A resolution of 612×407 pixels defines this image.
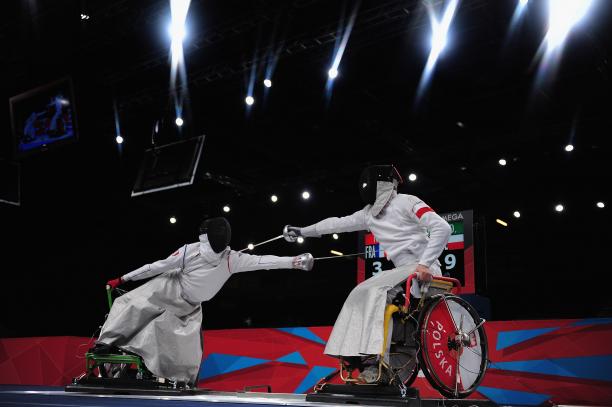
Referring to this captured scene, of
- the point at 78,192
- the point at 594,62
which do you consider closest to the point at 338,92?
the point at 594,62

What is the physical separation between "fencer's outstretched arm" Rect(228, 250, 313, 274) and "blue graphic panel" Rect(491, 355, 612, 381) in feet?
5.36

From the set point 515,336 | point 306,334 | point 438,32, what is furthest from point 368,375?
point 438,32

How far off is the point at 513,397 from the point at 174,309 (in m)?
2.54

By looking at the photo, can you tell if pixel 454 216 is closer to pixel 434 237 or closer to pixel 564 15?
pixel 434 237

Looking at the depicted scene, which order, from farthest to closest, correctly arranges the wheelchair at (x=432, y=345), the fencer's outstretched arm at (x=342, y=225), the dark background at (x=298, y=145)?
the dark background at (x=298, y=145), the fencer's outstretched arm at (x=342, y=225), the wheelchair at (x=432, y=345)

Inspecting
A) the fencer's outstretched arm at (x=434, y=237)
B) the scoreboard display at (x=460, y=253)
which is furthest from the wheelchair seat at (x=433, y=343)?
the scoreboard display at (x=460, y=253)

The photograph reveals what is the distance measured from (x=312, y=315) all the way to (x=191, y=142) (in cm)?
543

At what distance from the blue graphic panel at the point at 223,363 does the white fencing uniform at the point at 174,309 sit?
112 centimetres

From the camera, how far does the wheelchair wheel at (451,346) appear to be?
301 centimetres

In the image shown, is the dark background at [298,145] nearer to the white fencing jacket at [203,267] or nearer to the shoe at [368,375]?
the white fencing jacket at [203,267]

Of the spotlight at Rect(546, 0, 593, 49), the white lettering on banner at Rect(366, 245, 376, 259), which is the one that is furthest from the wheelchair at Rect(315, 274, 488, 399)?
the spotlight at Rect(546, 0, 593, 49)

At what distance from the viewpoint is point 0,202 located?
8.42 m

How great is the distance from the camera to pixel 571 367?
13.4 ft

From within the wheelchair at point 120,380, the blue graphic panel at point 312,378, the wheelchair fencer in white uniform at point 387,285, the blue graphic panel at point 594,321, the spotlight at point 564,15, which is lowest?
the blue graphic panel at point 312,378
